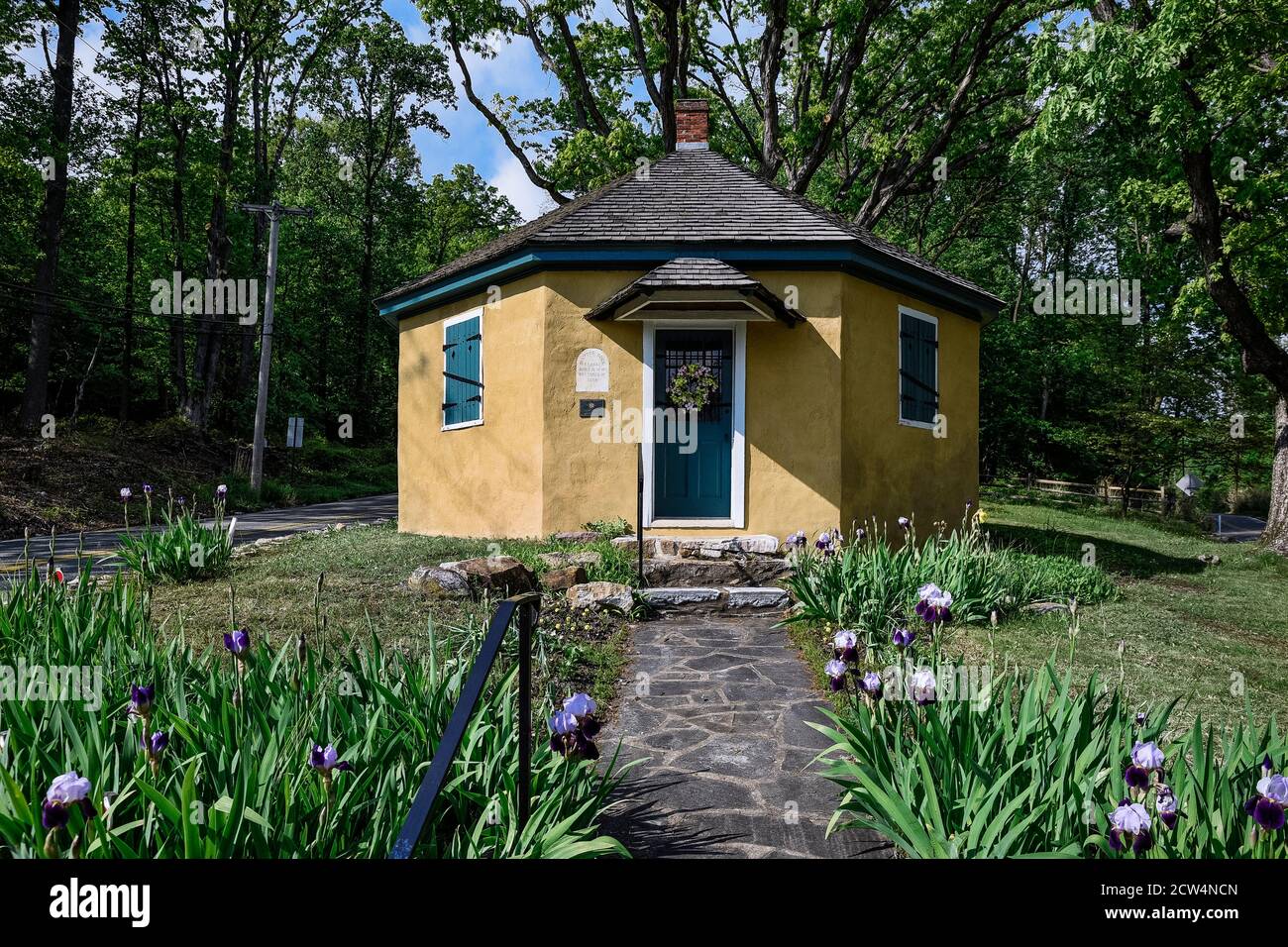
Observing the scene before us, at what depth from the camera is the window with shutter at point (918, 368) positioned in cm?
1004

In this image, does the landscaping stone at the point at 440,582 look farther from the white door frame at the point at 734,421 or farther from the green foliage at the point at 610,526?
the white door frame at the point at 734,421

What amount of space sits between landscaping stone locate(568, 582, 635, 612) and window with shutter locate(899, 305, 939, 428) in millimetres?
5279

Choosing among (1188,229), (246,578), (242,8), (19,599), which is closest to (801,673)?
(19,599)

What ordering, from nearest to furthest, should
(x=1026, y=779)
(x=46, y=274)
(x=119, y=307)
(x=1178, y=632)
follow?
1. (x=1026, y=779)
2. (x=1178, y=632)
3. (x=46, y=274)
4. (x=119, y=307)

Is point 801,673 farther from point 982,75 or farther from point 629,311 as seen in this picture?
point 982,75

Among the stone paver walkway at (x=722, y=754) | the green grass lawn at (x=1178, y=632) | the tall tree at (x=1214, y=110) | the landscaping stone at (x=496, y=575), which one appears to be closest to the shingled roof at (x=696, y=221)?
the tall tree at (x=1214, y=110)

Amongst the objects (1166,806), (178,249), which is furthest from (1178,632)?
(178,249)

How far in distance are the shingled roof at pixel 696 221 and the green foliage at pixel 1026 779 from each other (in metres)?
7.10

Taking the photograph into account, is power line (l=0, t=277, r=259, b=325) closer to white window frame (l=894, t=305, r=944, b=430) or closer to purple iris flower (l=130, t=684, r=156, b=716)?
white window frame (l=894, t=305, r=944, b=430)

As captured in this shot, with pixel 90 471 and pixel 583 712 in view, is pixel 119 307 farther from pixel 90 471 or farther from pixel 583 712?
pixel 583 712

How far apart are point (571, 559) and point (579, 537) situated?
1037 millimetres

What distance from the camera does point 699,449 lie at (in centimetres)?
920

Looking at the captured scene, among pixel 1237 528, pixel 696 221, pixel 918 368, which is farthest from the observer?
pixel 1237 528

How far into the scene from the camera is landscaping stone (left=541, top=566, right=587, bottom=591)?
6.95 m
